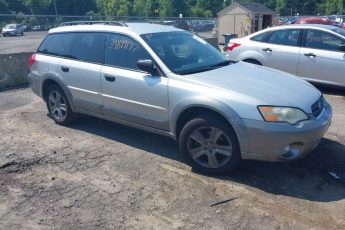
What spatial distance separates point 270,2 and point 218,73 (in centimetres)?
8961

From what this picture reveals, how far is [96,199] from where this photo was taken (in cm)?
383

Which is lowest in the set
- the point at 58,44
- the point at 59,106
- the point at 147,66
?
the point at 59,106

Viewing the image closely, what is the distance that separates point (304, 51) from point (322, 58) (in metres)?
0.42

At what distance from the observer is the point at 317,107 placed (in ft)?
14.0

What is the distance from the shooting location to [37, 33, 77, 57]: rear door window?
5785mm

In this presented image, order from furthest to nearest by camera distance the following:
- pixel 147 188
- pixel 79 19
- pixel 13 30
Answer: pixel 13 30 < pixel 79 19 < pixel 147 188

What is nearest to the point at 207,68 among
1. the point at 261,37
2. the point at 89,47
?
the point at 89,47

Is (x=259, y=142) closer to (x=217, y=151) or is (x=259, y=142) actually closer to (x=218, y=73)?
(x=217, y=151)

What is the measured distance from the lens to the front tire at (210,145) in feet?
13.3

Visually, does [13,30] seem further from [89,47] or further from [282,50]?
[89,47]

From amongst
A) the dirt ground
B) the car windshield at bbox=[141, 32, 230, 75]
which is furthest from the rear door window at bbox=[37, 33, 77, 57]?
the car windshield at bbox=[141, 32, 230, 75]

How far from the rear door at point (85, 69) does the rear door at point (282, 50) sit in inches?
178

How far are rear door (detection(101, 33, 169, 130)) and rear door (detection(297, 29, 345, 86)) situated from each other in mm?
4583

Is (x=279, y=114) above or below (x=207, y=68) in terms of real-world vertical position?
below
